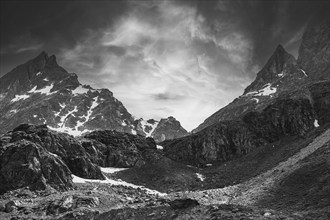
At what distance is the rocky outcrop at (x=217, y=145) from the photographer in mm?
137625

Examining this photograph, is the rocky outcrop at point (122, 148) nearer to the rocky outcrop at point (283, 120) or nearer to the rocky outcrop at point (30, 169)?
the rocky outcrop at point (30, 169)

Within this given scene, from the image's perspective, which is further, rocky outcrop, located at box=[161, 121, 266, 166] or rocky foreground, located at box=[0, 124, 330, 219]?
rocky outcrop, located at box=[161, 121, 266, 166]

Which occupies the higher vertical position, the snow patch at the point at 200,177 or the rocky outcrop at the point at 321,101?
the rocky outcrop at the point at 321,101

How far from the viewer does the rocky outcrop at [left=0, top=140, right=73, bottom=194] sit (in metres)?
79.0

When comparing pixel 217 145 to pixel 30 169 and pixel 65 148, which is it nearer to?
pixel 65 148

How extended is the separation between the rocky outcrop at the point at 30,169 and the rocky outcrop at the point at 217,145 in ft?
210

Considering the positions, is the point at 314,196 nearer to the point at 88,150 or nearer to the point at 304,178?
the point at 304,178

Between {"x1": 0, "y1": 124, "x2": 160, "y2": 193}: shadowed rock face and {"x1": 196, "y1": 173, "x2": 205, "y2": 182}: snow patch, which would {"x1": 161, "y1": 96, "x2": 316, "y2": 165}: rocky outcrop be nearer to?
{"x1": 0, "y1": 124, "x2": 160, "y2": 193}: shadowed rock face

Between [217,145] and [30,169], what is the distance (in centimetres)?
8319

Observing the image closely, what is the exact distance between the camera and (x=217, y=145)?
468 ft

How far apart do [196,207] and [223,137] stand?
116304 millimetres

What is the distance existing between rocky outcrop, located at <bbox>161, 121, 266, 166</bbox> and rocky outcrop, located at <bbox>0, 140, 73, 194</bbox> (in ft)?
210

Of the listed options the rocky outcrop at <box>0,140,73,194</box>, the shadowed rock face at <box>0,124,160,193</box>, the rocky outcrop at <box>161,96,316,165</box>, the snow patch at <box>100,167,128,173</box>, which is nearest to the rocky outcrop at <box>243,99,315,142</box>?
the rocky outcrop at <box>161,96,316,165</box>

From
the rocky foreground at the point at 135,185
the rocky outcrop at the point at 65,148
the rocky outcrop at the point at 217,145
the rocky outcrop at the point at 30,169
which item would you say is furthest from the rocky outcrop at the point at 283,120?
the rocky outcrop at the point at 30,169
